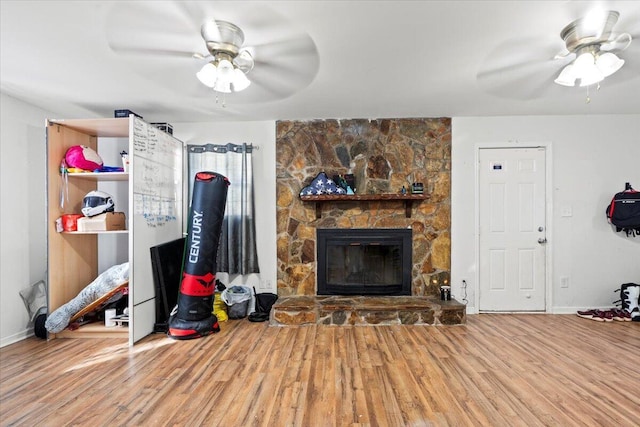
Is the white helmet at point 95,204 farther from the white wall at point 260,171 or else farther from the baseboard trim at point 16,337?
the baseboard trim at point 16,337

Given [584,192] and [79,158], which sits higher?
[79,158]

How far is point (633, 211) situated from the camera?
3.54m

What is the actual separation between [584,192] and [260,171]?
A: 13.1 ft

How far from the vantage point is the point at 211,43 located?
204 centimetres

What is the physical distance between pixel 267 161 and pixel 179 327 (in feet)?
6.93

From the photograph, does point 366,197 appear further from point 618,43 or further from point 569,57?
point 618,43

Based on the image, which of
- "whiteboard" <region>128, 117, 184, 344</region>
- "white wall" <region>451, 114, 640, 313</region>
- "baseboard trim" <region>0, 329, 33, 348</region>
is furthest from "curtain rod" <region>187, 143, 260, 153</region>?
"white wall" <region>451, 114, 640, 313</region>

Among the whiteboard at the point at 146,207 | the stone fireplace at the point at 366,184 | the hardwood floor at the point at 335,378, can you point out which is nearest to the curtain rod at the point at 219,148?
the whiteboard at the point at 146,207

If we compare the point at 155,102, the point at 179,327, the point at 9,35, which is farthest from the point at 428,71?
the point at 179,327

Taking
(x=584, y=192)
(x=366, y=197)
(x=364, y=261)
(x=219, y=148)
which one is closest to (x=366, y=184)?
(x=366, y=197)

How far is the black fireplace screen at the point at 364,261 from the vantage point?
3852mm

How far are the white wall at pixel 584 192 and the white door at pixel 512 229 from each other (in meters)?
0.12

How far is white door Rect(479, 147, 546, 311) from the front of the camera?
3.79 m

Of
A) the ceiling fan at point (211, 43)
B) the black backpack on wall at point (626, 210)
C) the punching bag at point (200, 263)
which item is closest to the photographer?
the ceiling fan at point (211, 43)
